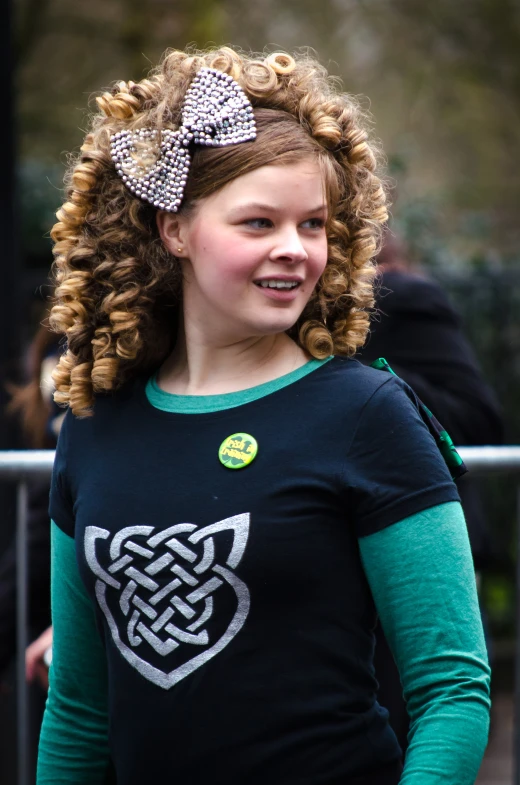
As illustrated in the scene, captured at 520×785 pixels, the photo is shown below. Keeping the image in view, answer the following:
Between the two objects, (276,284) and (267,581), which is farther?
(276,284)

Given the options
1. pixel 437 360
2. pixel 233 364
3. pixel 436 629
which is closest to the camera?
pixel 436 629

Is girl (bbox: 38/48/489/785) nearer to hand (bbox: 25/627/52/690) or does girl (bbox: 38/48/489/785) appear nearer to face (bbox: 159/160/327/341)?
face (bbox: 159/160/327/341)

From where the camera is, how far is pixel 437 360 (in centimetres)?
304

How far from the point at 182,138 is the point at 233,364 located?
0.35m

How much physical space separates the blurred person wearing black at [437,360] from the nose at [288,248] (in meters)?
1.29

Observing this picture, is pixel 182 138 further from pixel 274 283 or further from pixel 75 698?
pixel 75 698

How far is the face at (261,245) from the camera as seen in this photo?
5.19 feet

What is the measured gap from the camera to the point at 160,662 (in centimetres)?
158

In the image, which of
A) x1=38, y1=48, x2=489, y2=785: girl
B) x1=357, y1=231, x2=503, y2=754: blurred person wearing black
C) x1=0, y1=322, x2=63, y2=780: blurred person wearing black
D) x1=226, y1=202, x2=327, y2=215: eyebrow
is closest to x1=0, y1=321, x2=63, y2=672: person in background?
x1=0, y1=322, x2=63, y2=780: blurred person wearing black

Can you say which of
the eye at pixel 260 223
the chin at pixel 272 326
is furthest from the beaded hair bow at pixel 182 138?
the chin at pixel 272 326

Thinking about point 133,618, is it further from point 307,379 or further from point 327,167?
point 327,167

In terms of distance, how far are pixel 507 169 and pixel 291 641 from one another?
853 centimetres

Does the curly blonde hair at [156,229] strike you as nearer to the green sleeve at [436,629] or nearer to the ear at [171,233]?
the ear at [171,233]

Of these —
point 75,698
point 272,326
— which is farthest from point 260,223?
point 75,698
